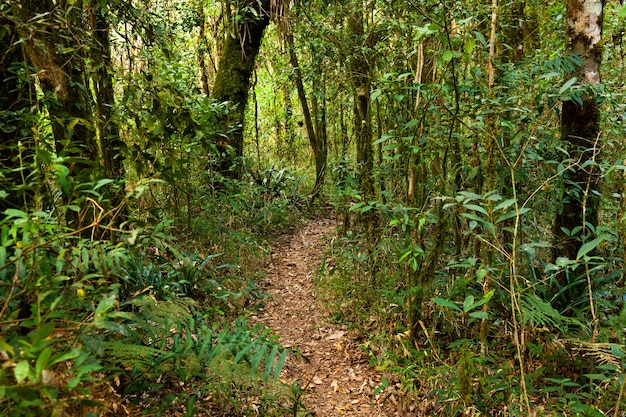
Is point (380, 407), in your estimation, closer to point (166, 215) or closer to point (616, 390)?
point (616, 390)

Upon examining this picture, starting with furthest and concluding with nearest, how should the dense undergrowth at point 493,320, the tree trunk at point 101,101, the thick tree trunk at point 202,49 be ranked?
the thick tree trunk at point 202,49 → the tree trunk at point 101,101 → the dense undergrowth at point 493,320

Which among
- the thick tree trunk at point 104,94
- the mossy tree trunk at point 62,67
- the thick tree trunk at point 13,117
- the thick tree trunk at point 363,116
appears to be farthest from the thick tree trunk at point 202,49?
the mossy tree trunk at point 62,67

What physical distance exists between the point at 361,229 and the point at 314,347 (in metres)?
2.27

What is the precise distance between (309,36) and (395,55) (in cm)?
198

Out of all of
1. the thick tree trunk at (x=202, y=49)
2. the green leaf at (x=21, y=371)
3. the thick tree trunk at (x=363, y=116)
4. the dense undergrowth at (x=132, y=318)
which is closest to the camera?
the green leaf at (x=21, y=371)

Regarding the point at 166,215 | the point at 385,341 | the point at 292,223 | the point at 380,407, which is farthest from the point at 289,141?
the point at 380,407

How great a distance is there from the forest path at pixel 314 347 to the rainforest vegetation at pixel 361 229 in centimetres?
18

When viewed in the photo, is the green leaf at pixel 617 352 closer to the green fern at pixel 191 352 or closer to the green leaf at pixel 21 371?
the green fern at pixel 191 352

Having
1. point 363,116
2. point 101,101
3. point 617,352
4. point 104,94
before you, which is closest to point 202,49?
point 363,116

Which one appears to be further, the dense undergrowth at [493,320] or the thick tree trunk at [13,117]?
the thick tree trunk at [13,117]

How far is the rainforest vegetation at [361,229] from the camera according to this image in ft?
6.64

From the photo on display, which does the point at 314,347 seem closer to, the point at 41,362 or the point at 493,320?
the point at 493,320

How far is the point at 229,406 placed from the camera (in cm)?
325

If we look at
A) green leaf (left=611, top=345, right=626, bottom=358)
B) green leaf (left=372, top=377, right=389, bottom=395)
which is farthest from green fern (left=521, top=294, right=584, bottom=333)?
green leaf (left=372, top=377, right=389, bottom=395)
